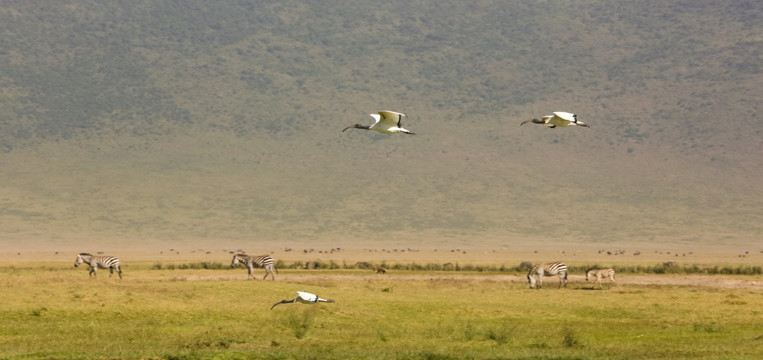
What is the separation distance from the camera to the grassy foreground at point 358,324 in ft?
78.3

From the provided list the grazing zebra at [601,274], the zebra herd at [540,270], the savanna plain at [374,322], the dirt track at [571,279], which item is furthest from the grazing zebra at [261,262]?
the grazing zebra at [601,274]

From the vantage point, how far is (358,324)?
93.7ft

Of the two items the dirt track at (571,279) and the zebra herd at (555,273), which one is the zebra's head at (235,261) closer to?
the dirt track at (571,279)

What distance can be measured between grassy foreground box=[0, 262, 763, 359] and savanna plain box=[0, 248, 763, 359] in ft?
0.12

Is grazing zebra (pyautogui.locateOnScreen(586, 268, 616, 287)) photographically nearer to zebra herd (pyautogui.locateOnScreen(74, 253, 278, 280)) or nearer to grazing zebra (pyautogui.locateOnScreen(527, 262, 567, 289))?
grazing zebra (pyautogui.locateOnScreen(527, 262, 567, 289))

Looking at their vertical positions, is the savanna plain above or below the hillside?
below

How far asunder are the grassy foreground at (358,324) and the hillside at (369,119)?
55122 millimetres

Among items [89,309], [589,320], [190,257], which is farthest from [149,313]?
[190,257]

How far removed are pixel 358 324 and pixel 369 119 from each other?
9193 cm

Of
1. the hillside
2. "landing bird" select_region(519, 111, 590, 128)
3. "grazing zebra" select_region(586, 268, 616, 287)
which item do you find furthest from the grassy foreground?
the hillside

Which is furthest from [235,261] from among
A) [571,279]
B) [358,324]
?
[358,324]

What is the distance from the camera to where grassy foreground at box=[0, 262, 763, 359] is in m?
23.9

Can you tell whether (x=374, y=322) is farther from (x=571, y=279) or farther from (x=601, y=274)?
(x=571, y=279)

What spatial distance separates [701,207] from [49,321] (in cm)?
→ 7595
